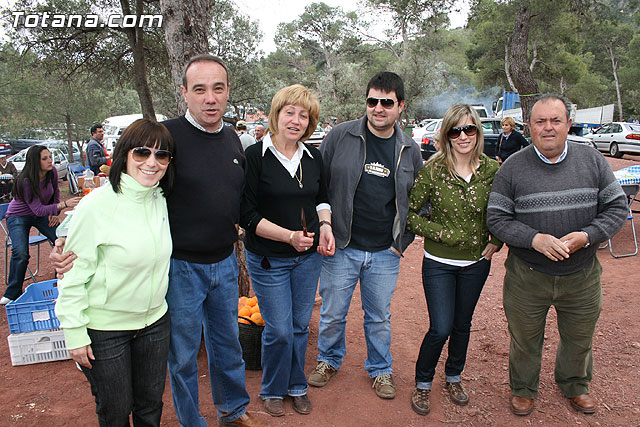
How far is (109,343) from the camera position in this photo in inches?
80.2

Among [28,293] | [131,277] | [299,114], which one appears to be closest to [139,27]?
[28,293]

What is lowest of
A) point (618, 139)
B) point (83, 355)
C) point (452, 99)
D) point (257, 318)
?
point (257, 318)

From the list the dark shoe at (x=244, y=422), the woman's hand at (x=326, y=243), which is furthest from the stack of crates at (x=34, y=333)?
the woman's hand at (x=326, y=243)

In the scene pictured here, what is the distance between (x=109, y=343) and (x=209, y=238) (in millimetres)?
685

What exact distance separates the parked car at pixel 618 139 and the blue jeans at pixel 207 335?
75.5 feet

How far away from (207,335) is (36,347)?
2221mm

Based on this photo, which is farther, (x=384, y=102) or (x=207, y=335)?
(x=384, y=102)

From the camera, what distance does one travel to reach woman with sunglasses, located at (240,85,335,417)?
2.69 metres

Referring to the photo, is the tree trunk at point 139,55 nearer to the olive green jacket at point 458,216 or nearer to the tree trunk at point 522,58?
the olive green jacket at point 458,216

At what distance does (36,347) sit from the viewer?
390 centimetres

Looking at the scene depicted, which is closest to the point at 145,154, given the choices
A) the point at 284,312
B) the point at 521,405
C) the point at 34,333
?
the point at 284,312

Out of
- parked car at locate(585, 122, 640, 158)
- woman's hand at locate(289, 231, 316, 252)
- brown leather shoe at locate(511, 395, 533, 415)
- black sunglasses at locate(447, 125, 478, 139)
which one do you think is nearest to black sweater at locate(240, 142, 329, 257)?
woman's hand at locate(289, 231, 316, 252)

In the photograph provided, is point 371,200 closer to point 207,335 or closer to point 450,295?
point 450,295

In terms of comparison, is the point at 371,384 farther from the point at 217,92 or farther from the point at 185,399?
the point at 217,92
